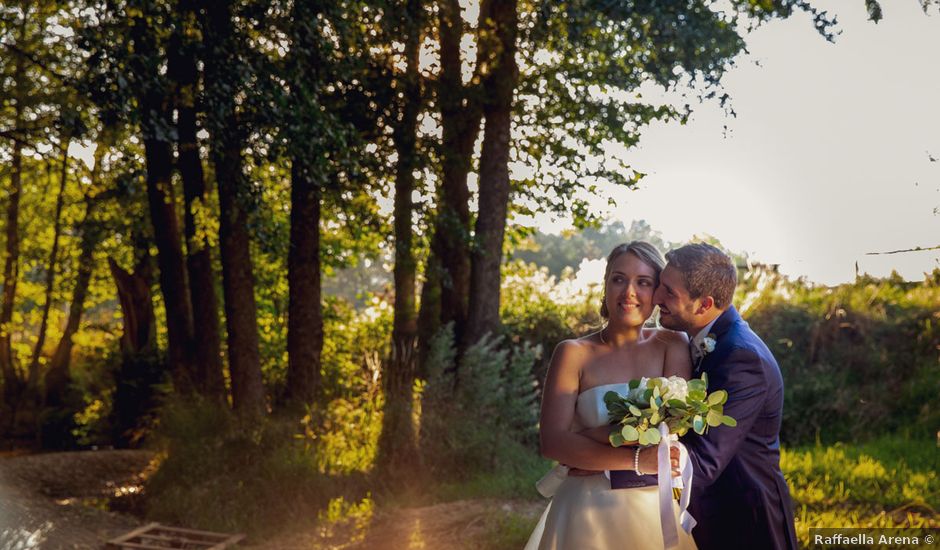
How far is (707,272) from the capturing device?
446cm

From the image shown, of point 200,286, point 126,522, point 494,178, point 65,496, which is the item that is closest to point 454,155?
point 494,178

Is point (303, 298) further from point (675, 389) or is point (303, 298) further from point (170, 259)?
point (675, 389)

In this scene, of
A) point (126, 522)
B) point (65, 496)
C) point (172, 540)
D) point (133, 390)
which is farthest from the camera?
point (133, 390)

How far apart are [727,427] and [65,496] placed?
14.2m

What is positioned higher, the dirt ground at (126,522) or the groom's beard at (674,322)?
the groom's beard at (674,322)

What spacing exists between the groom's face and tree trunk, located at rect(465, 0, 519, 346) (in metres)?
10.7

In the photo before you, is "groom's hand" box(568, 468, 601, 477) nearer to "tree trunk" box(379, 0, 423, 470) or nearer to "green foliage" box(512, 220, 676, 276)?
"tree trunk" box(379, 0, 423, 470)

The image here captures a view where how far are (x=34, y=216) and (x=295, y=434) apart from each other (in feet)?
72.0

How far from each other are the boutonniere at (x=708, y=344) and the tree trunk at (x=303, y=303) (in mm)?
11220

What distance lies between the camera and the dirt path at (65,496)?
437 inches

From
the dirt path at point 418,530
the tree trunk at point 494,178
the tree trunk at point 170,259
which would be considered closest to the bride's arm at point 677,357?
the dirt path at point 418,530

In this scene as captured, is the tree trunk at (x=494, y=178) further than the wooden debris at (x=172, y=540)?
Yes

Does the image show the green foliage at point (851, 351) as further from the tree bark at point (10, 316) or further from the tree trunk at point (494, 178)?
the tree bark at point (10, 316)

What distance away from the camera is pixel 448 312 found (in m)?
16.2
